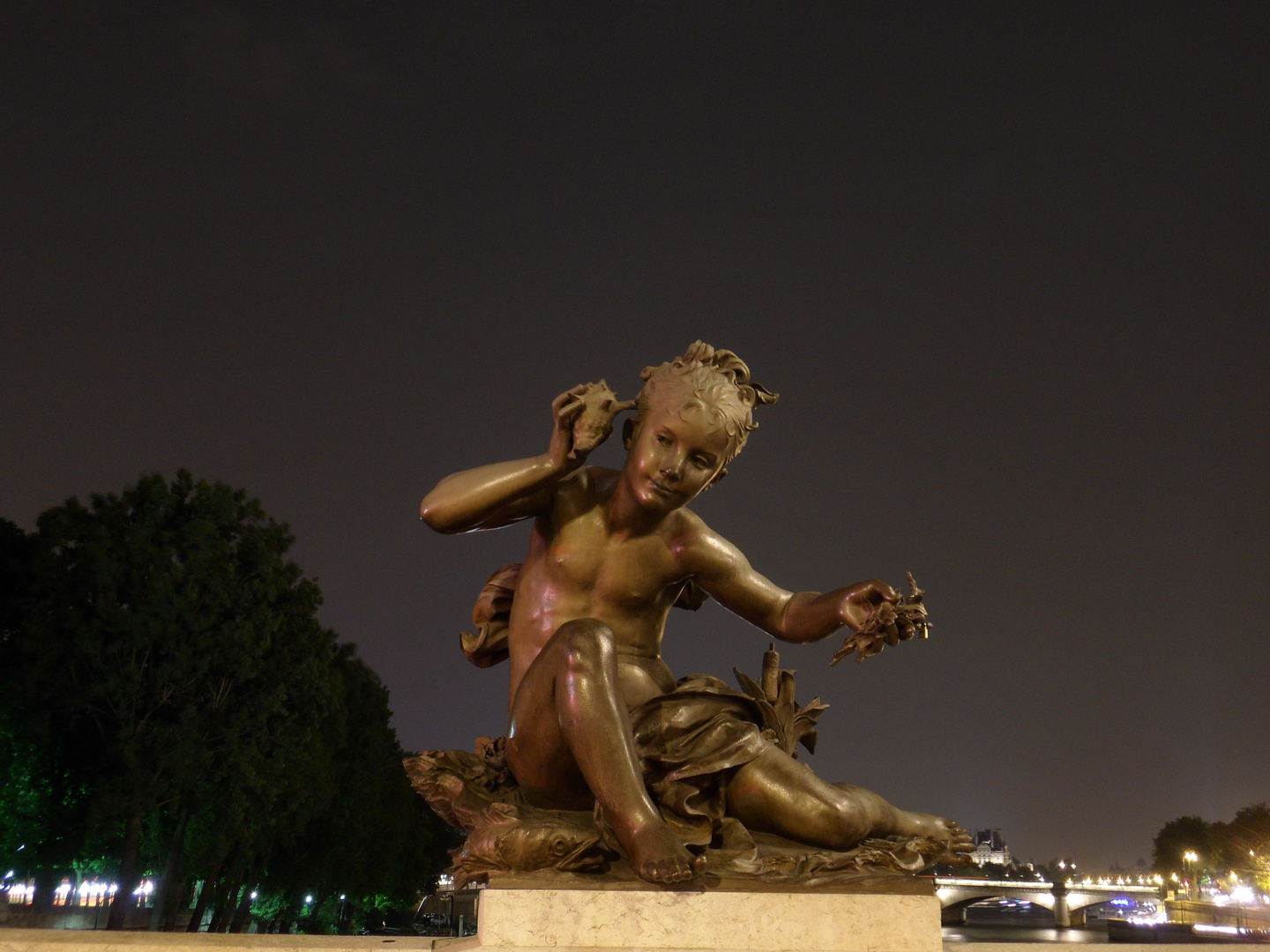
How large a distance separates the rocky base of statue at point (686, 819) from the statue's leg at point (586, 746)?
0.58ft

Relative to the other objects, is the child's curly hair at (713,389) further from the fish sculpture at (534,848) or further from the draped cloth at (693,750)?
the fish sculpture at (534,848)

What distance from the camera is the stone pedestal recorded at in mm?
4285

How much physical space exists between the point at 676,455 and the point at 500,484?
877 mm

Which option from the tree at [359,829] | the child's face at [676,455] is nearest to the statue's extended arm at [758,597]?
the child's face at [676,455]

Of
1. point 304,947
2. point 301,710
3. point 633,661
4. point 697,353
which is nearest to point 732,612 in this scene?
point 633,661

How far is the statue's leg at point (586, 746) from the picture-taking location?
427cm

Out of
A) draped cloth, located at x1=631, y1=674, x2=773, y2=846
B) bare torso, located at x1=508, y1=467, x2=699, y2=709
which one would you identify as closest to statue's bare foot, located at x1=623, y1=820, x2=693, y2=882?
draped cloth, located at x1=631, y1=674, x2=773, y2=846

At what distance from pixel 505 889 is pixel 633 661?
1407 mm

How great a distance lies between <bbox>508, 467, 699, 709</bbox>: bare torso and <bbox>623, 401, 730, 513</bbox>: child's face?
328 mm

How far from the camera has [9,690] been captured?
22.6 meters

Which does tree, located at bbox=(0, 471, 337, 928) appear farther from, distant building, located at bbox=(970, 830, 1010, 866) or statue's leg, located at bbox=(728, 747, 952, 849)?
distant building, located at bbox=(970, 830, 1010, 866)

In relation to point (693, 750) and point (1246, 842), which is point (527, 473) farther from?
point (1246, 842)

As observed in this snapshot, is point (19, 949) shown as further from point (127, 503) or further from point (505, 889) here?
point (127, 503)

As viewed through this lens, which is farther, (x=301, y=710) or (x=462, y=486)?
(x=301, y=710)
